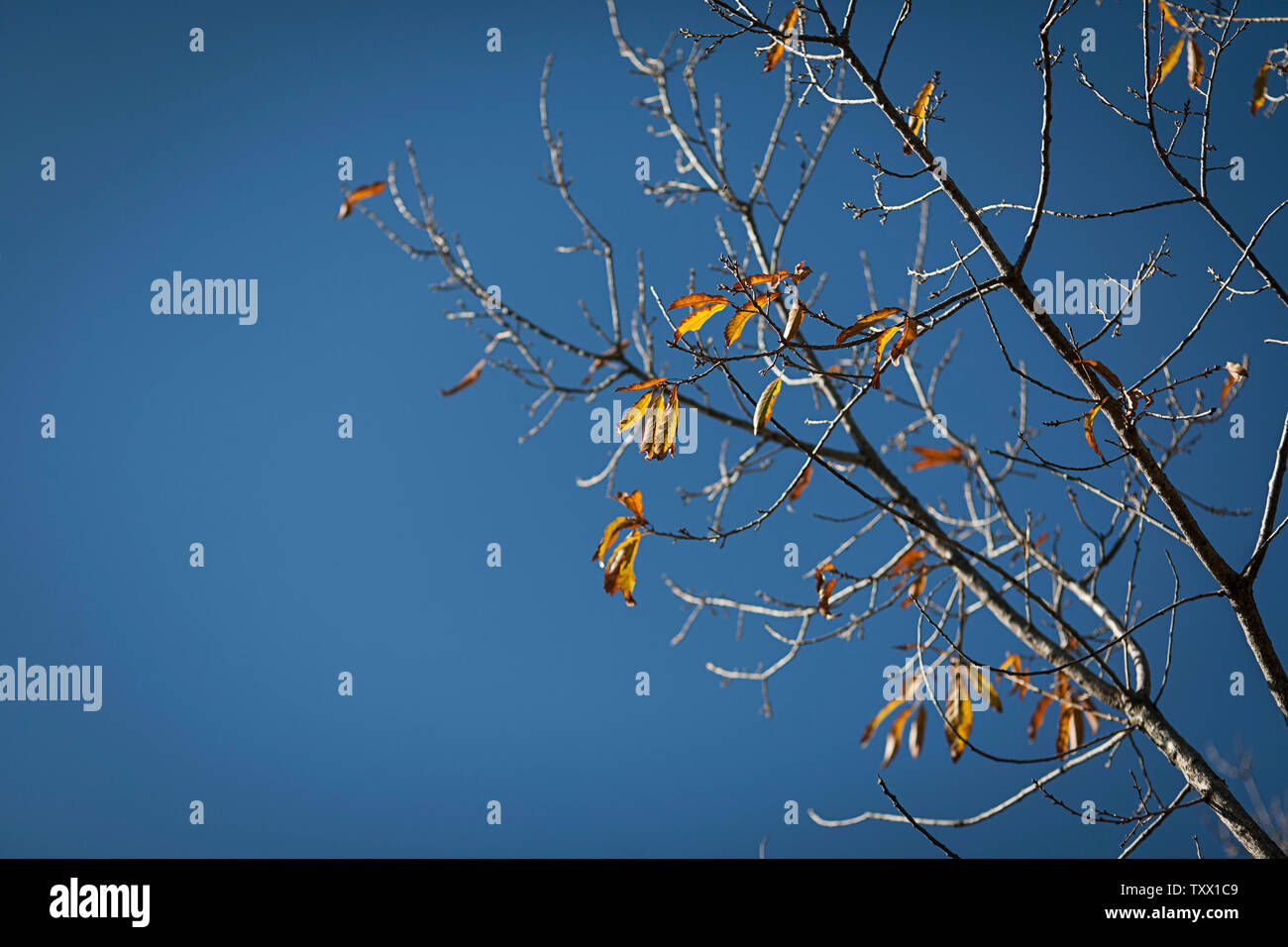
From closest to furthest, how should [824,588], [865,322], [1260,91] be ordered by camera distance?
[865,322], [1260,91], [824,588]

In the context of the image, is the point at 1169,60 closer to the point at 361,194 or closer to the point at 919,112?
the point at 919,112

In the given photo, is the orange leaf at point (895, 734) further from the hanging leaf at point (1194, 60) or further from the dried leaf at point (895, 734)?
the hanging leaf at point (1194, 60)

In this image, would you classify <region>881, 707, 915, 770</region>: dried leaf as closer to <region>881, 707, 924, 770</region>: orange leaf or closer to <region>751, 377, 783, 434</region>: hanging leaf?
<region>881, 707, 924, 770</region>: orange leaf

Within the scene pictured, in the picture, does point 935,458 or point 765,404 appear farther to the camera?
point 935,458

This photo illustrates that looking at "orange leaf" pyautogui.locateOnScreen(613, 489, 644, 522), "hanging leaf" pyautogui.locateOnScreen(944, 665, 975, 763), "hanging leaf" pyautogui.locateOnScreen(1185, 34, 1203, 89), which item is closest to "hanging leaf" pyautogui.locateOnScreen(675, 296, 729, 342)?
"orange leaf" pyautogui.locateOnScreen(613, 489, 644, 522)

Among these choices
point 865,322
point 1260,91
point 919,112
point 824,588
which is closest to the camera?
point 865,322

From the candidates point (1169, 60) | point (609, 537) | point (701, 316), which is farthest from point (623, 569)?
point (1169, 60)
